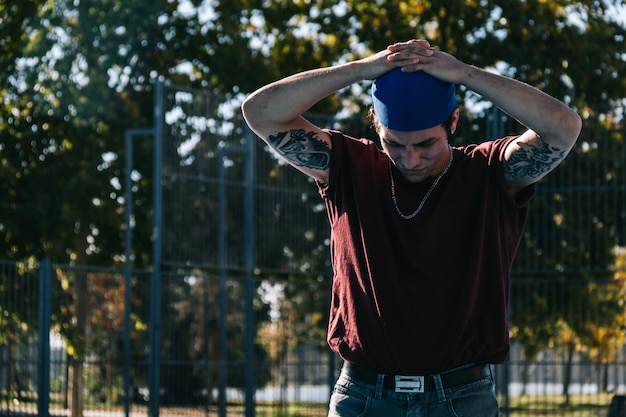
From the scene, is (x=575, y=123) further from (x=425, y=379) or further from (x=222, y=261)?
(x=222, y=261)

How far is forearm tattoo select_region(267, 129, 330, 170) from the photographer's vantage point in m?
3.99

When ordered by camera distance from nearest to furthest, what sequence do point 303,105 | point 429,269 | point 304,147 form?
point 429,269
point 303,105
point 304,147

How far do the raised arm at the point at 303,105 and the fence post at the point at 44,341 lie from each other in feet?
27.4

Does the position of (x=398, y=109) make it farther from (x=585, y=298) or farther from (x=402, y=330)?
(x=585, y=298)

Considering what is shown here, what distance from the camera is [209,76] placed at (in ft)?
68.0

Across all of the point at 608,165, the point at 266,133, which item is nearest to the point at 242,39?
the point at 608,165

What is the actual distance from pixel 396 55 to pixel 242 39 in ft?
57.2

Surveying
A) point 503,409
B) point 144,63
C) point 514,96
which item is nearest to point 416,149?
point 514,96

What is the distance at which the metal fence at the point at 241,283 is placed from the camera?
12.2m


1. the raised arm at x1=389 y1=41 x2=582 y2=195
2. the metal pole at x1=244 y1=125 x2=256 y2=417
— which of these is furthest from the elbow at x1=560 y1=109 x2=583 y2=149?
the metal pole at x1=244 y1=125 x2=256 y2=417

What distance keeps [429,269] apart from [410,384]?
38cm

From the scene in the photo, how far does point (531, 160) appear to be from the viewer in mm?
3695

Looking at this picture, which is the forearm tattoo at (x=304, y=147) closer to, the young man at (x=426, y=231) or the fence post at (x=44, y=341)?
the young man at (x=426, y=231)

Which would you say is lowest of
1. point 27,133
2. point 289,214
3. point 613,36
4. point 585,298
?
point 585,298
